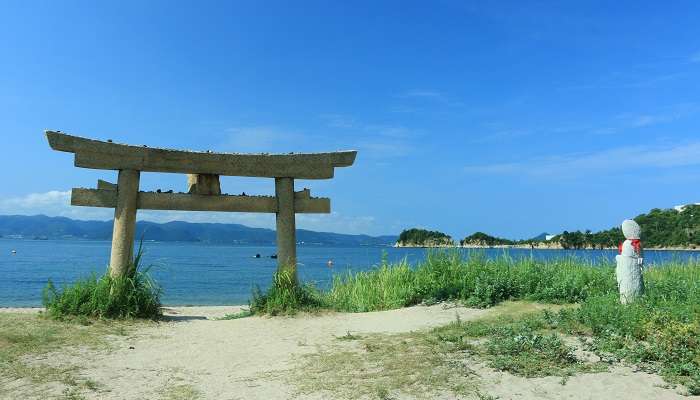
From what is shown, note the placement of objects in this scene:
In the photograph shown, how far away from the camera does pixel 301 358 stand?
20.7ft

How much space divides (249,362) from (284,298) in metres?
2.97

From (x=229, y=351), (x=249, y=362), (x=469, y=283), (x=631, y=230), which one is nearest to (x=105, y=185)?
(x=229, y=351)

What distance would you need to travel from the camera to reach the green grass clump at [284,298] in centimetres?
920

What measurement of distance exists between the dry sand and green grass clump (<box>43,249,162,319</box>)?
0.54m

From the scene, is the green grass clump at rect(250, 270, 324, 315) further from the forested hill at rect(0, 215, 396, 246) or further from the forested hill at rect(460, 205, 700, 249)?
the forested hill at rect(0, 215, 396, 246)

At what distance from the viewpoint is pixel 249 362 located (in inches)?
247

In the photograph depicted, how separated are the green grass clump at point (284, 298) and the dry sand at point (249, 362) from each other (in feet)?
0.91

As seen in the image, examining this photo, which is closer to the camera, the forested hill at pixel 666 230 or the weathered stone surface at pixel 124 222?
the weathered stone surface at pixel 124 222

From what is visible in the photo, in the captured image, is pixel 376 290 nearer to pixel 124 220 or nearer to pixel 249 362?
pixel 124 220

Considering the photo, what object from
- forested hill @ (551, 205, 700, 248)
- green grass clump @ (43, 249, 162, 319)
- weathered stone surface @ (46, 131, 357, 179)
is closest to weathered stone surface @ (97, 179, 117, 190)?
weathered stone surface @ (46, 131, 357, 179)

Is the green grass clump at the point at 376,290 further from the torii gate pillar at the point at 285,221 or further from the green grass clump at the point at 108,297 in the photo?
the green grass clump at the point at 108,297

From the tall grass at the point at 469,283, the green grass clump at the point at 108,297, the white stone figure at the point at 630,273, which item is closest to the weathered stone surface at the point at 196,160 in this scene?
the green grass clump at the point at 108,297

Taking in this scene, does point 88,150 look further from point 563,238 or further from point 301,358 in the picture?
point 563,238

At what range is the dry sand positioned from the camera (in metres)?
4.81
